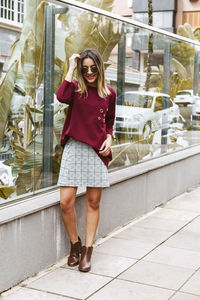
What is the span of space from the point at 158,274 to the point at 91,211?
2.60ft

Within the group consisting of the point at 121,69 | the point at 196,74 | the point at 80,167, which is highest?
the point at 196,74

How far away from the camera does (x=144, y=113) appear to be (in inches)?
278

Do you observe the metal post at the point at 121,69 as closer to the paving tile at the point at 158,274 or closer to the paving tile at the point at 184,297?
the paving tile at the point at 158,274

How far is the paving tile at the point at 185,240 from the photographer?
224 inches

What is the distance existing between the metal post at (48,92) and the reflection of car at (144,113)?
4.57ft

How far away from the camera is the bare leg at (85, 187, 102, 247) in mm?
4914

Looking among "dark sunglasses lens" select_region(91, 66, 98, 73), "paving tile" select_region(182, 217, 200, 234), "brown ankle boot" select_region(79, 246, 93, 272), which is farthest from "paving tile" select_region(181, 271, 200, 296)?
"dark sunglasses lens" select_region(91, 66, 98, 73)

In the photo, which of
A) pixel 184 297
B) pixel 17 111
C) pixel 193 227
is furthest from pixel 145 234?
pixel 17 111

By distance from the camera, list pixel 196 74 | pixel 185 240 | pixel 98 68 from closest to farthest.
Result: pixel 98 68, pixel 185 240, pixel 196 74

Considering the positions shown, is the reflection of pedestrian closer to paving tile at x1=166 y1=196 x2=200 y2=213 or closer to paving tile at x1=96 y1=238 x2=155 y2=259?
paving tile at x1=96 y1=238 x2=155 y2=259

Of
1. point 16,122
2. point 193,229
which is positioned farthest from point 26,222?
point 193,229

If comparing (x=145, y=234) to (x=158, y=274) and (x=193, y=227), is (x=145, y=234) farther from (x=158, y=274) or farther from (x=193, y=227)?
(x=158, y=274)

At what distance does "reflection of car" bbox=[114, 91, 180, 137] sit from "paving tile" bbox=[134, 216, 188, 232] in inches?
41.9

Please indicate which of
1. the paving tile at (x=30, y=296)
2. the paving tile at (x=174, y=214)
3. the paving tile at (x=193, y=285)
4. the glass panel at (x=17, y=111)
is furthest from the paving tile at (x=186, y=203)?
the paving tile at (x=30, y=296)
